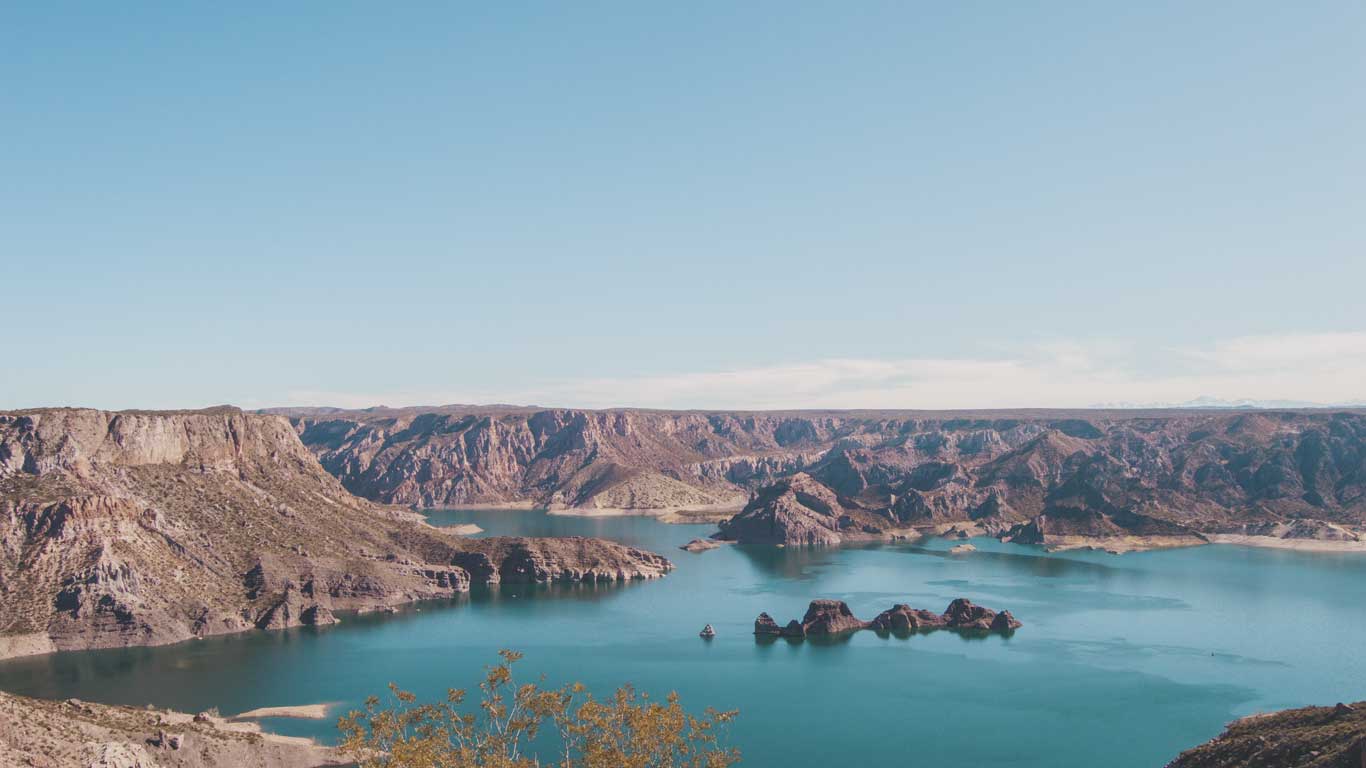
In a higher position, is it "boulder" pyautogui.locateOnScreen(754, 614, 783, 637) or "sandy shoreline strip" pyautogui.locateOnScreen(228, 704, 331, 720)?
"sandy shoreline strip" pyautogui.locateOnScreen(228, 704, 331, 720)

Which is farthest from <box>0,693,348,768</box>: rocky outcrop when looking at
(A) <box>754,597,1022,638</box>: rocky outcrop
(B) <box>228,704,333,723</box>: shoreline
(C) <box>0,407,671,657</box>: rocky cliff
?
(A) <box>754,597,1022,638</box>: rocky outcrop

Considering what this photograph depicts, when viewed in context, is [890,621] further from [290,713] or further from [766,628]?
[290,713]

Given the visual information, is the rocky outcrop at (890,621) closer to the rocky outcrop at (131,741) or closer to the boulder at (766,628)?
the boulder at (766,628)

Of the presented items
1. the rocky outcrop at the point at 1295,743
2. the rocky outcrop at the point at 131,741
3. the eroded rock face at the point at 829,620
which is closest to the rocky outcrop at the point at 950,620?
the eroded rock face at the point at 829,620

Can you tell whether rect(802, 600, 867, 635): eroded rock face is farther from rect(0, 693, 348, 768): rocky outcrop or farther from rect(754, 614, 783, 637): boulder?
rect(0, 693, 348, 768): rocky outcrop

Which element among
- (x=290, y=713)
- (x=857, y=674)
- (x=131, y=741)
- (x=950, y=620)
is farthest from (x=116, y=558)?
(x=950, y=620)

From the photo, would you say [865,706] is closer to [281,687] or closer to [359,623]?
[281,687]

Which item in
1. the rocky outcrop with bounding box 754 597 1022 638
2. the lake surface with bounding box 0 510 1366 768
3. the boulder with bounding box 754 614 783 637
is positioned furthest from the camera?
the rocky outcrop with bounding box 754 597 1022 638
